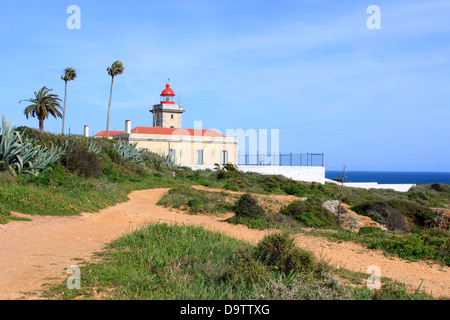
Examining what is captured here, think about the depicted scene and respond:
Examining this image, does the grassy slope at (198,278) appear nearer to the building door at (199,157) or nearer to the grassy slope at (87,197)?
the grassy slope at (87,197)

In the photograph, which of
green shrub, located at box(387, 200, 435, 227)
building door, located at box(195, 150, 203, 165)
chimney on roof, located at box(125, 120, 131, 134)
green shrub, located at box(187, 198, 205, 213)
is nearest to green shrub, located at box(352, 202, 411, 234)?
green shrub, located at box(387, 200, 435, 227)

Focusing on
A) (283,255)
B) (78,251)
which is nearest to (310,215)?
(283,255)

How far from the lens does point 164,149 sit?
118 ft

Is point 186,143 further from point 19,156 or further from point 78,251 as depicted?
point 78,251

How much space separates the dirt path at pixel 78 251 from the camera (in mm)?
5891

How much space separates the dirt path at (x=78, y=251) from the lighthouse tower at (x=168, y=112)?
3319 cm

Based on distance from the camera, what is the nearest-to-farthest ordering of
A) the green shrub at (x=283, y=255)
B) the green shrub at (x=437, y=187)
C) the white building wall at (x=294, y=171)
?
the green shrub at (x=283, y=255) < the white building wall at (x=294, y=171) < the green shrub at (x=437, y=187)

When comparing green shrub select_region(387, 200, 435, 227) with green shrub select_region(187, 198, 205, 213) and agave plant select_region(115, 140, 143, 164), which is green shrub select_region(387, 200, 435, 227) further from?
Result: agave plant select_region(115, 140, 143, 164)

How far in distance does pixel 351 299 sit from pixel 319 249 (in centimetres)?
390

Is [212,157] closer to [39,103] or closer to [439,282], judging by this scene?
[39,103]

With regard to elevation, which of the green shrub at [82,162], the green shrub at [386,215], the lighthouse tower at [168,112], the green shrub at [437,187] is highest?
the lighthouse tower at [168,112]

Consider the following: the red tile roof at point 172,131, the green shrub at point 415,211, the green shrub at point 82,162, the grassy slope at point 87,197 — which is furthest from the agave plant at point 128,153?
the green shrub at point 415,211

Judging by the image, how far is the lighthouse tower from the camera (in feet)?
146
